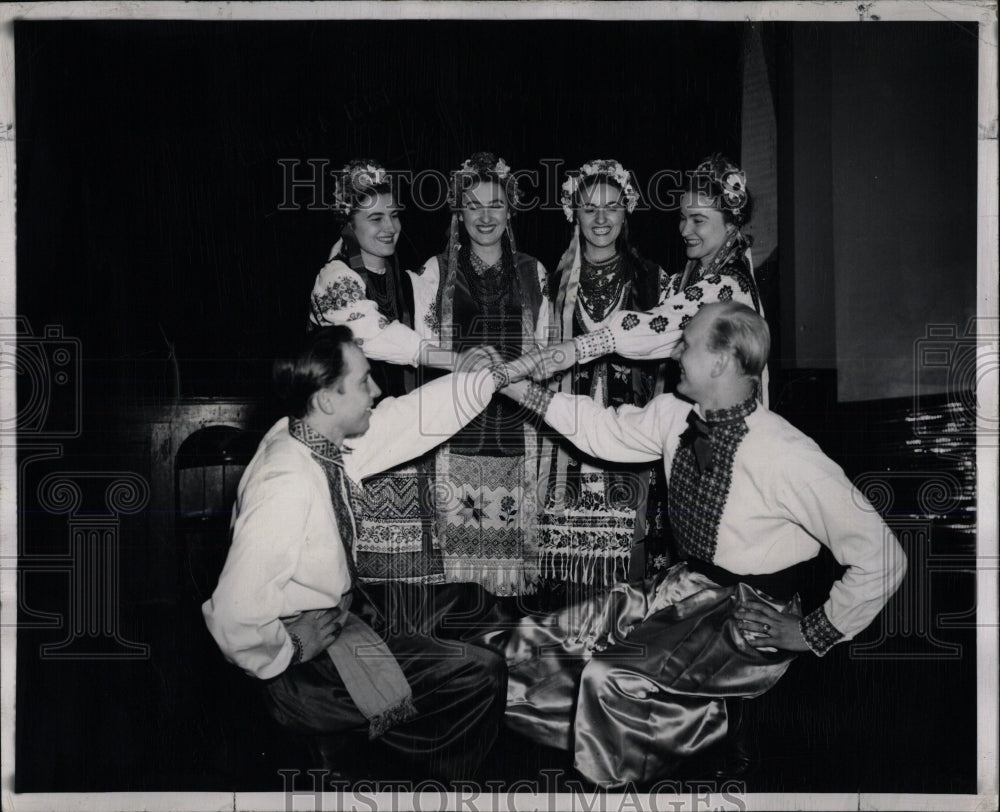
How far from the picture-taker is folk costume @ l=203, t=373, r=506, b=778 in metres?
3.76

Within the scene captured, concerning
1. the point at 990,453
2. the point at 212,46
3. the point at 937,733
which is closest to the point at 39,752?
the point at 212,46

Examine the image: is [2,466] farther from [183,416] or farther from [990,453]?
[990,453]

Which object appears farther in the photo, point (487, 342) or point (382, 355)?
point (487, 342)

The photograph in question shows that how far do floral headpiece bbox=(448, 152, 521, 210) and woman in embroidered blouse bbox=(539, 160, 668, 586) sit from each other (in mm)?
226

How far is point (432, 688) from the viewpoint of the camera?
4012 millimetres

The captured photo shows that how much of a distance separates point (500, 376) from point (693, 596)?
119 centimetres

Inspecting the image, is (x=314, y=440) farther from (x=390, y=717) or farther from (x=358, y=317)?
(x=390, y=717)

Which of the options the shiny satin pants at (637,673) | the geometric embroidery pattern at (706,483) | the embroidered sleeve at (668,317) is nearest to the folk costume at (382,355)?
the shiny satin pants at (637,673)

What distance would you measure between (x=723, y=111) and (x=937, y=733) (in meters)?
2.80

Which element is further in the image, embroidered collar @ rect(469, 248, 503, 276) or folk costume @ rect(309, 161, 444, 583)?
embroidered collar @ rect(469, 248, 503, 276)

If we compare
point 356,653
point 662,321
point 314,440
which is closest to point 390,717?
point 356,653

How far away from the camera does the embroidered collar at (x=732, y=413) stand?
3.92 meters

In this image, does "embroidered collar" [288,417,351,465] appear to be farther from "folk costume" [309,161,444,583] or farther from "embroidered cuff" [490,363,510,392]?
"embroidered cuff" [490,363,510,392]

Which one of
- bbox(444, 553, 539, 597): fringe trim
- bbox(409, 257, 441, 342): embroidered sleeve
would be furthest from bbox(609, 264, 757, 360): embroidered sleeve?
bbox(444, 553, 539, 597): fringe trim
